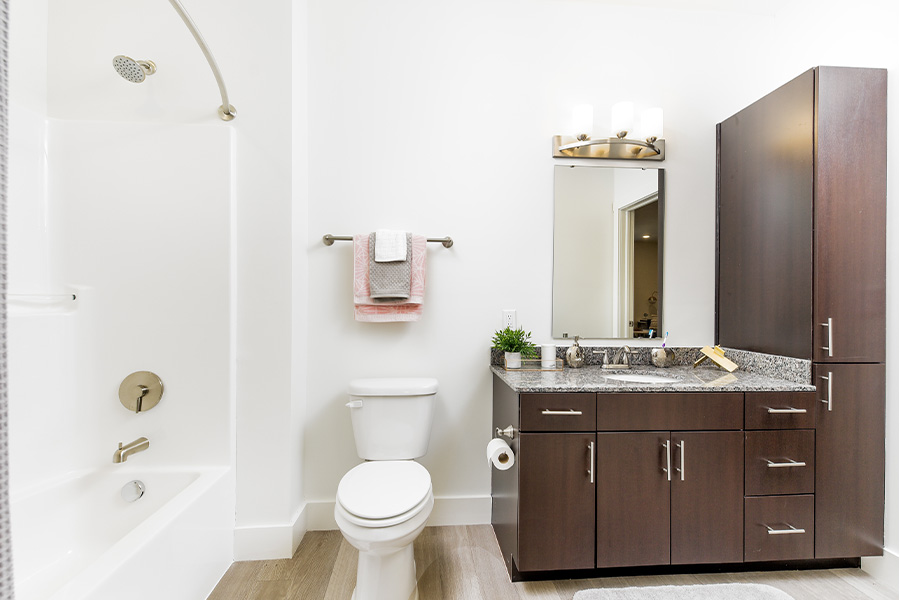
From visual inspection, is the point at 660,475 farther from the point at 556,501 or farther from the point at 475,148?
the point at 475,148

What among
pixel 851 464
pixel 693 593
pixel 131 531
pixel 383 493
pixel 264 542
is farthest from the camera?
pixel 264 542

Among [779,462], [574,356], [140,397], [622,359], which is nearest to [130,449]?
[140,397]

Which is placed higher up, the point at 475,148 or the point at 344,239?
the point at 475,148

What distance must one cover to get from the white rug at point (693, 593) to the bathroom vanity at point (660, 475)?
0.27 feet

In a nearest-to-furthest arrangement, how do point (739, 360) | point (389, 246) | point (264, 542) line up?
point (264, 542) < point (389, 246) < point (739, 360)

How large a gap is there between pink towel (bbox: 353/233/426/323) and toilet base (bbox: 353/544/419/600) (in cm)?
97

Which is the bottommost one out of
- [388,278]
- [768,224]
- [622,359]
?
[622,359]

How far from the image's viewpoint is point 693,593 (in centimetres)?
162

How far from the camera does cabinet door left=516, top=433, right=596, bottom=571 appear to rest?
1.64 m

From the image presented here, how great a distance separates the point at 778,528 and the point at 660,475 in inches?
20.6

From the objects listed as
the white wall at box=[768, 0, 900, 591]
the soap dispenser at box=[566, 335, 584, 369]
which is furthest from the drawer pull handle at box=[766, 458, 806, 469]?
the soap dispenser at box=[566, 335, 584, 369]

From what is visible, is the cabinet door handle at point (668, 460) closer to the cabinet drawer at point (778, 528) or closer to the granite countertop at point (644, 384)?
the granite countertop at point (644, 384)

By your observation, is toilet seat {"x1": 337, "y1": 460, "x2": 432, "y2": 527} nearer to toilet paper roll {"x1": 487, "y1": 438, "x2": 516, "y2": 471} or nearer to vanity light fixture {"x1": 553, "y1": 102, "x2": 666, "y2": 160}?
toilet paper roll {"x1": 487, "y1": 438, "x2": 516, "y2": 471}

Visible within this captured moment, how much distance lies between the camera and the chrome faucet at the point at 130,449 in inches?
66.1
